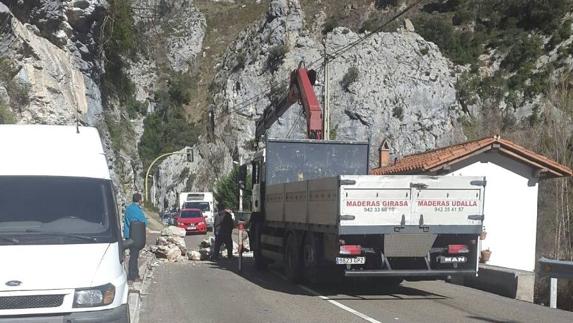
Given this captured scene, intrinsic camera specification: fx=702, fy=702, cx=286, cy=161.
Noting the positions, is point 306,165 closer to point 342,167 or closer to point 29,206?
point 342,167

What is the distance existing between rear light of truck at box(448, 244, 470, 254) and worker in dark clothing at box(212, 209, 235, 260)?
952 centimetres

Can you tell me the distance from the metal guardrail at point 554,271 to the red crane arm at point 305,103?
8.93m

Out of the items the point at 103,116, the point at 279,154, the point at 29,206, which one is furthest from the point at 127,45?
the point at 29,206

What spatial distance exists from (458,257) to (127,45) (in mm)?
28838

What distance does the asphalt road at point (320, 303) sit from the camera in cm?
1109

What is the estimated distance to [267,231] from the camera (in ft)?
59.1

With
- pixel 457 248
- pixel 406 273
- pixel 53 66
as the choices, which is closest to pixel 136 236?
pixel 406 273

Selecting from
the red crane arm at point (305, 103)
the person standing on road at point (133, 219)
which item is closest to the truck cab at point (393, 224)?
the person standing on road at point (133, 219)

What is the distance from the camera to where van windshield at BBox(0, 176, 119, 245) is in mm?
7324

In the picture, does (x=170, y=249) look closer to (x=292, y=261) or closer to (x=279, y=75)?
(x=292, y=261)

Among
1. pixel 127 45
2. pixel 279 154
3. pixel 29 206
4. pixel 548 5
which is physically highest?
pixel 548 5

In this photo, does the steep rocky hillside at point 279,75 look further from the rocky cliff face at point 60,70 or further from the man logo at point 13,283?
the man logo at point 13,283

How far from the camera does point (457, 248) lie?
43.8 ft

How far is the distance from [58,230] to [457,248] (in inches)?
326
